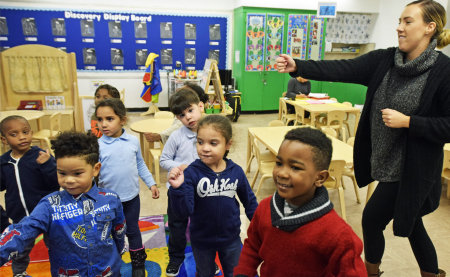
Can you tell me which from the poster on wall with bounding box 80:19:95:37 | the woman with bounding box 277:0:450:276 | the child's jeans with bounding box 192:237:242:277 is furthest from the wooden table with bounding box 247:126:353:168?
the poster on wall with bounding box 80:19:95:37

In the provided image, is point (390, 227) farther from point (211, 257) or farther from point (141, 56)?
point (141, 56)

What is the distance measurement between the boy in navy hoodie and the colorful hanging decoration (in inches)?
228

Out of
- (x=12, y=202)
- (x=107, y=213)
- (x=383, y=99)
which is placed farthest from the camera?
(x=12, y=202)

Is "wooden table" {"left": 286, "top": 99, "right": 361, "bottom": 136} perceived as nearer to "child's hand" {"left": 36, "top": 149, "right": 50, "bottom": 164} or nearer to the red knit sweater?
"child's hand" {"left": 36, "top": 149, "right": 50, "bottom": 164}

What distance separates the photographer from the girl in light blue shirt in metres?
2.06

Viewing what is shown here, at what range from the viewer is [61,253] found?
144cm

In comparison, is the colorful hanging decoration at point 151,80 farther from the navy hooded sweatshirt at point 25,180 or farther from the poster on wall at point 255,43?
the navy hooded sweatshirt at point 25,180

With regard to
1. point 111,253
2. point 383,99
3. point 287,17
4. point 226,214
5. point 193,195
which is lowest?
point 111,253

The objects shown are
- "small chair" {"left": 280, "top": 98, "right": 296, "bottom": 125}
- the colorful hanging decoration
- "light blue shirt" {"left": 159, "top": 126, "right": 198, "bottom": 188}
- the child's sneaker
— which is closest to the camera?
"light blue shirt" {"left": 159, "top": 126, "right": 198, "bottom": 188}

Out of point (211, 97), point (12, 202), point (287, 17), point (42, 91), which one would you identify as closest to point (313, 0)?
point (287, 17)

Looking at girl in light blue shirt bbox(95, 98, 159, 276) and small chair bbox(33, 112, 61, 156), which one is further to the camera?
small chair bbox(33, 112, 61, 156)

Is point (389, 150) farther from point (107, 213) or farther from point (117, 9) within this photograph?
point (117, 9)

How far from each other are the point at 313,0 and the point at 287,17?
791 mm

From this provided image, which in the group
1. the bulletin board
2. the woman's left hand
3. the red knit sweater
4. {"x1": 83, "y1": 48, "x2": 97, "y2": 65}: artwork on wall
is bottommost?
the red knit sweater
